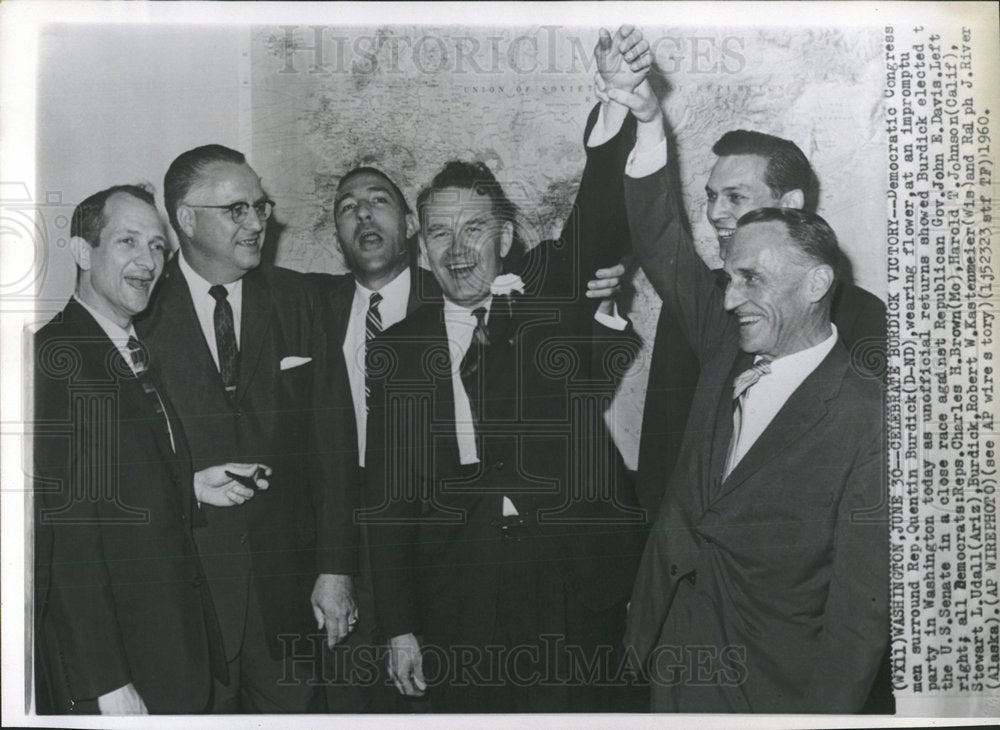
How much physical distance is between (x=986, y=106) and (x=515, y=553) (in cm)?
212

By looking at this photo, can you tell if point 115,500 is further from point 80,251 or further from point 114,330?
point 80,251

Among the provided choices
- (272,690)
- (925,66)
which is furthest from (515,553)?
(925,66)

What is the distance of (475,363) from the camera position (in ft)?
8.53

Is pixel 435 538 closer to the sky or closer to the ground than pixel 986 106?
closer to the ground

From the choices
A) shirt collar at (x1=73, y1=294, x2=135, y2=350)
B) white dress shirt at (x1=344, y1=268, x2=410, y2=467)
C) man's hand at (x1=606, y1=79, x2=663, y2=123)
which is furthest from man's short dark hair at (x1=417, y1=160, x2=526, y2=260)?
shirt collar at (x1=73, y1=294, x2=135, y2=350)

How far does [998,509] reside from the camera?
259 cm

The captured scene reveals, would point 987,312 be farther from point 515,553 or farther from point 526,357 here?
point 515,553

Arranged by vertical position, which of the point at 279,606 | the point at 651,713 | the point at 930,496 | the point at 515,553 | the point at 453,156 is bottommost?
the point at 651,713

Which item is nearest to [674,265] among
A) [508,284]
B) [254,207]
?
[508,284]

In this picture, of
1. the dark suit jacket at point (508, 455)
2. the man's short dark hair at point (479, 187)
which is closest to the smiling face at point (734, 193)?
the dark suit jacket at point (508, 455)

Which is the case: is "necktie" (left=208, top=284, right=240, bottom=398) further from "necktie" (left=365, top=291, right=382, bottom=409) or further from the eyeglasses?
"necktie" (left=365, top=291, right=382, bottom=409)

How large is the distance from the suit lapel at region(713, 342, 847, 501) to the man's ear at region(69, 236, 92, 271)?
2169 millimetres

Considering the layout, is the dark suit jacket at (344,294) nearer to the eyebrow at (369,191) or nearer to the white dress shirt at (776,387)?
the eyebrow at (369,191)

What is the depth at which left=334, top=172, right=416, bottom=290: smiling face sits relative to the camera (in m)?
2.62
